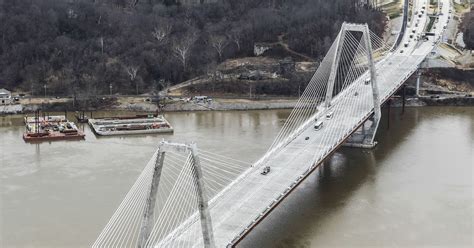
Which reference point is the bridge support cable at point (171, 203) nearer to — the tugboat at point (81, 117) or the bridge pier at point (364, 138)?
the bridge pier at point (364, 138)

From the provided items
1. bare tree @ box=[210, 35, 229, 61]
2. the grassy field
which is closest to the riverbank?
bare tree @ box=[210, 35, 229, 61]

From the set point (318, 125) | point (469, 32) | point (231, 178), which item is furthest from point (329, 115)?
point (469, 32)

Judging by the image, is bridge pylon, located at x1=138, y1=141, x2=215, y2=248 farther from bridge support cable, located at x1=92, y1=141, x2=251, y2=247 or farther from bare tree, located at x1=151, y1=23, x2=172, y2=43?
bare tree, located at x1=151, y1=23, x2=172, y2=43

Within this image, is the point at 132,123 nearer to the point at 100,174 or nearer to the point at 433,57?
the point at 100,174

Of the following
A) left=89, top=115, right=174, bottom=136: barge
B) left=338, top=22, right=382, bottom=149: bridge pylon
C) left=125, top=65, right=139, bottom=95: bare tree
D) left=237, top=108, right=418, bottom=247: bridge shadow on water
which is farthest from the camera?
left=125, top=65, right=139, bottom=95: bare tree

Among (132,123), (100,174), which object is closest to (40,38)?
(132,123)
